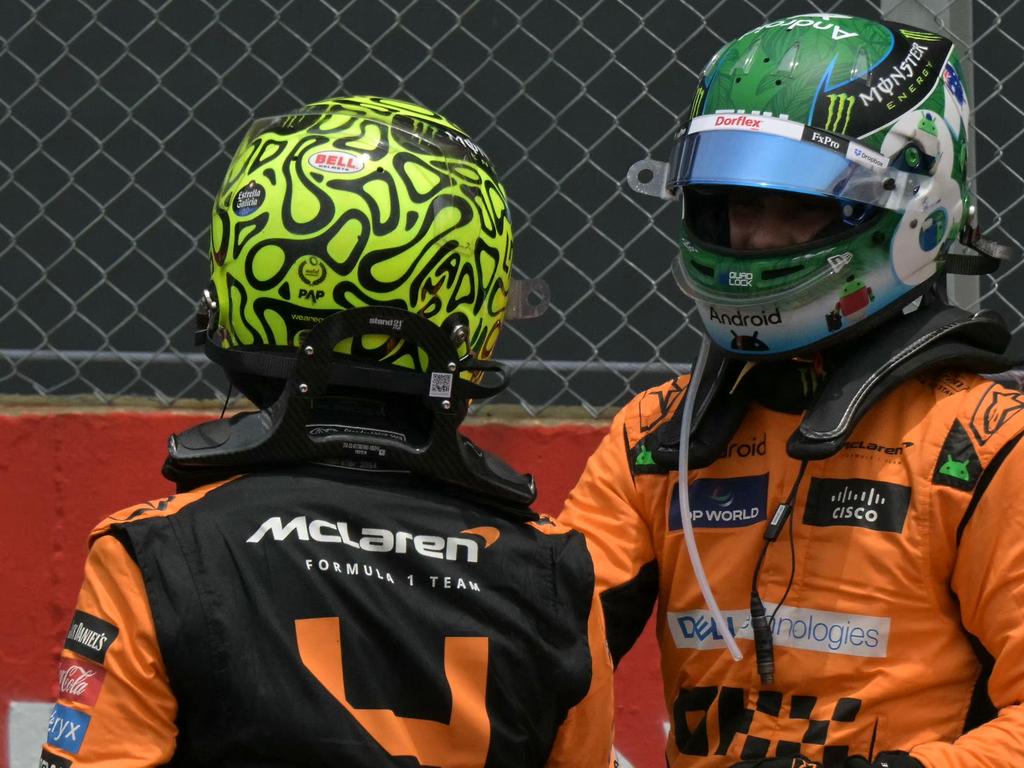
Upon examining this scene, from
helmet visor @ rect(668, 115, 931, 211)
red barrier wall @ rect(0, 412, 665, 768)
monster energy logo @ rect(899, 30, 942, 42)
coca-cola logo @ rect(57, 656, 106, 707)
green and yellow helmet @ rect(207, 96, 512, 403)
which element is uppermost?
monster energy logo @ rect(899, 30, 942, 42)

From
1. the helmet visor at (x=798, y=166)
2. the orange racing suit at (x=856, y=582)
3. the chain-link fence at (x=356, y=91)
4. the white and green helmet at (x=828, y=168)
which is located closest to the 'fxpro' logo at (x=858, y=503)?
the orange racing suit at (x=856, y=582)

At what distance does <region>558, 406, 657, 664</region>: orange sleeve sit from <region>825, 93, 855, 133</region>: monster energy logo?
0.60 m

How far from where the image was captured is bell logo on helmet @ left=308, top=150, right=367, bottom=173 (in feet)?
6.27

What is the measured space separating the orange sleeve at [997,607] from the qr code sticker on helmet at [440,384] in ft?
2.58

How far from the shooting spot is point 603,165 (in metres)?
4.23

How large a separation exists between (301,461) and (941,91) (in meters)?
1.22

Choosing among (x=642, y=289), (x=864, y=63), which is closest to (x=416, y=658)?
(x=864, y=63)

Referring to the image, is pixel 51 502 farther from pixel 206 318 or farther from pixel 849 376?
pixel 849 376

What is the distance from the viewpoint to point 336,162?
75.6 inches

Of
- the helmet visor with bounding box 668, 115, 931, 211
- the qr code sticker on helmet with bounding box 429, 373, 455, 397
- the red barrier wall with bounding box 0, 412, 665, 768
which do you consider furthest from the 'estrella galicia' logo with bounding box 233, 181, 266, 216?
the red barrier wall with bounding box 0, 412, 665, 768

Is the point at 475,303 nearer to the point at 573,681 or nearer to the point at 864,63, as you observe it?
the point at 573,681

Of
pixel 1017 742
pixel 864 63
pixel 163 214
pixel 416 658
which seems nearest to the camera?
pixel 416 658

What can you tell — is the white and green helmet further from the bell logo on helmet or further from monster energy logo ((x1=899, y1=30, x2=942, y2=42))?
the bell logo on helmet

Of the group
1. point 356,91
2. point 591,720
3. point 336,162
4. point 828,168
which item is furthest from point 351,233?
point 356,91
